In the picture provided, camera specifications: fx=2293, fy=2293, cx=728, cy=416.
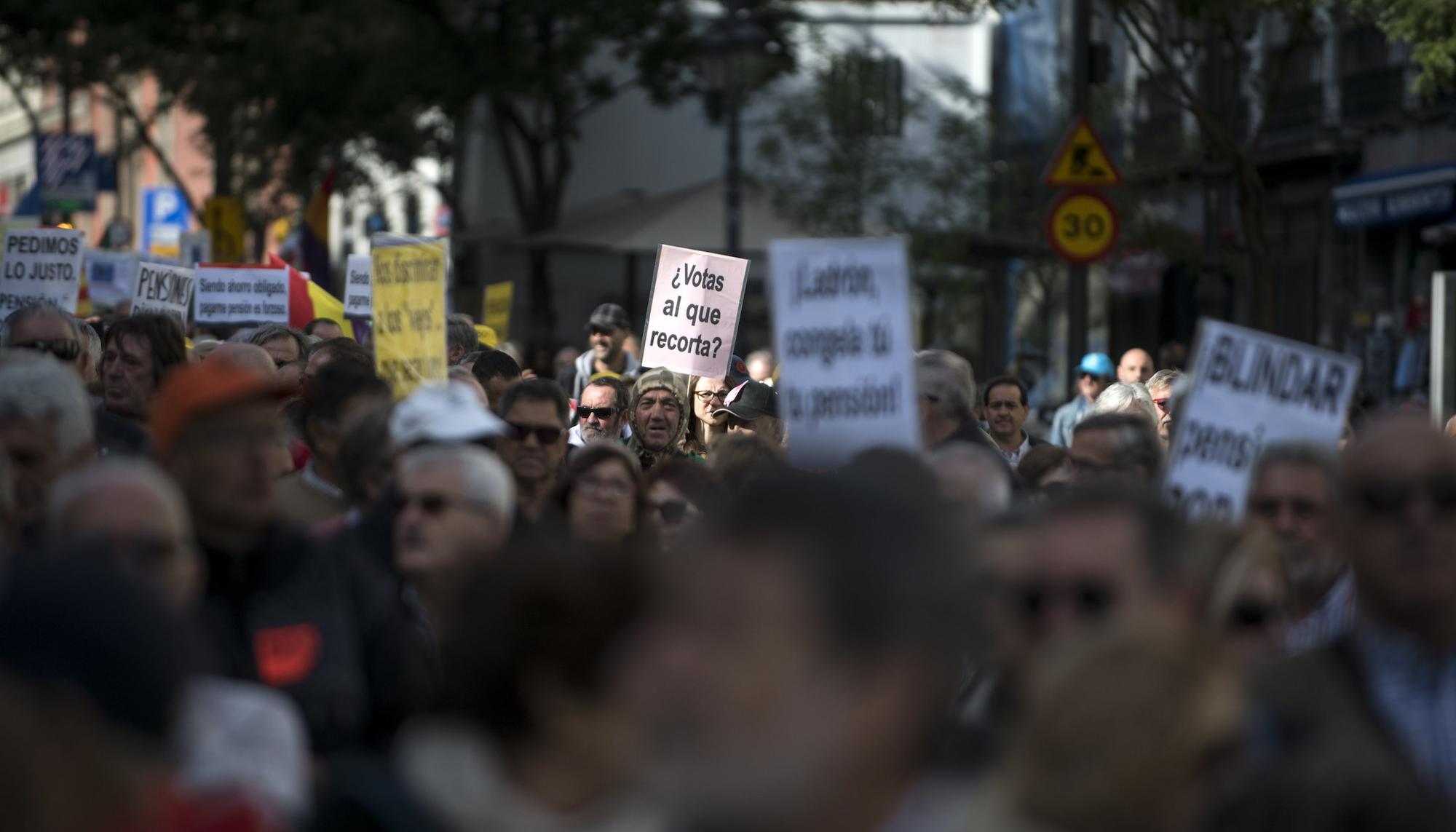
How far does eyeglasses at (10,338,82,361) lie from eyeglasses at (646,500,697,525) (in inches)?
118

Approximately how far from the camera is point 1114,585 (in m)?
3.75

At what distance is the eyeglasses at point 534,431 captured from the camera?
7.21 metres

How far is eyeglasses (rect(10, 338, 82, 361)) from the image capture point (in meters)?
8.43

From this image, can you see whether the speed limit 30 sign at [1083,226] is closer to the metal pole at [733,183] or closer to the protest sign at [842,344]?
the metal pole at [733,183]

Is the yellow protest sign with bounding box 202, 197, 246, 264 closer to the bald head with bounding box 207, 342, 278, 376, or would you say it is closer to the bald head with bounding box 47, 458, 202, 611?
the bald head with bounding box 207, 342, 278, 376

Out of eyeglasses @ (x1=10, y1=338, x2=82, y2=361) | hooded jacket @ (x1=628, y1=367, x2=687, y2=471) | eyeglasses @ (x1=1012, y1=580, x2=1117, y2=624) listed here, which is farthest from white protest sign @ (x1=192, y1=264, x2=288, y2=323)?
eyeglasses @ (x1=1012, y1=580, x2=1117, y2=624)

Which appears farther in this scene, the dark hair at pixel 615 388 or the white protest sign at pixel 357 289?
the white protest sign at pixel 357 289

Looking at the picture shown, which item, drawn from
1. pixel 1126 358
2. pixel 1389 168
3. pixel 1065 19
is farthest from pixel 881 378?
pixel 1065 19

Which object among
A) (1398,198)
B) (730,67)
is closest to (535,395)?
(730,67)

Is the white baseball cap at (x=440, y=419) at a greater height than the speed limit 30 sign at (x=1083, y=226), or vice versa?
the speed limit 30 sign at (x=1083, y=226)

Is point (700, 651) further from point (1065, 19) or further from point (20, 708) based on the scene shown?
point (1065, 19)

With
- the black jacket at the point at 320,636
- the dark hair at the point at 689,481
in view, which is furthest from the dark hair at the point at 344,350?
the black jacket at the point at 320,636

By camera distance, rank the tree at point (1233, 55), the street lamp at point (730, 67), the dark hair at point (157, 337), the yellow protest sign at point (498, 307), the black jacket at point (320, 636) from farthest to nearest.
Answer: the street lamp at point (730, 67), the yellow protest sign at point (498, 307), the tree at point (1233, 55), the dark hair at point (157, 337), the black jacket at point (320, 636)

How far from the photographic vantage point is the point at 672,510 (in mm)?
6461
